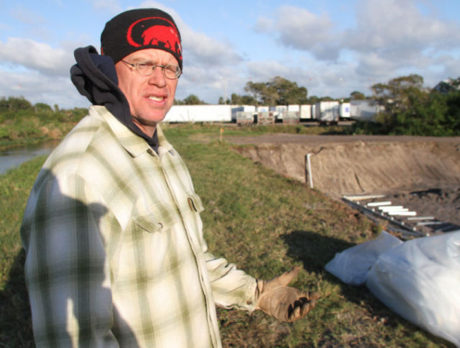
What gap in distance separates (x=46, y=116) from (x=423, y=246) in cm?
5050

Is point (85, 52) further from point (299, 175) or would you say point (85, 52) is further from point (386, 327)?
point (299, 175)

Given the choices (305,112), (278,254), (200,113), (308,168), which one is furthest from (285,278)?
(305,112)

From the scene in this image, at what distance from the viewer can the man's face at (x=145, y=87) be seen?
1.34m

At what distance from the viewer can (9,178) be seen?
10828mm

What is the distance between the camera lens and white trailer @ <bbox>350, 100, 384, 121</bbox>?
1212 inches

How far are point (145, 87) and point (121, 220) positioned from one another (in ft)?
2.00

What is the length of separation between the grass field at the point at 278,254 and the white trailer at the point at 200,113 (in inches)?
1337

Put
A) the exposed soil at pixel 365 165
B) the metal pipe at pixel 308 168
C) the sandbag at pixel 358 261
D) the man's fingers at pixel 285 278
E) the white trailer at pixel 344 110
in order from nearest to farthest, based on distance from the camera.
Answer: the man's fingers at pixel 285 278 → the sandbag at pixel 358 261 → the metal pipe at pixel 308 168 → the exposed soil at pixel 365 165 → the white trailer at pixel 344 110

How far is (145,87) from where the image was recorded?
4.48ft

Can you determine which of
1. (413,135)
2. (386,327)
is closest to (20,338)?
(386,327)

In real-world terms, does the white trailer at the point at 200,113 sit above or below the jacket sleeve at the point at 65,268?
above

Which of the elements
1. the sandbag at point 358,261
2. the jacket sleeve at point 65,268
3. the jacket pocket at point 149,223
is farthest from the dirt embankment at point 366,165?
the jacket sleeve at point 65,268

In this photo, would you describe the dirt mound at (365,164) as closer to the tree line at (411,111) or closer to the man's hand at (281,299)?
the tree line at (411,111)

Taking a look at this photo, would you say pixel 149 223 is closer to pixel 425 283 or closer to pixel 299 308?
pixel 299 308
